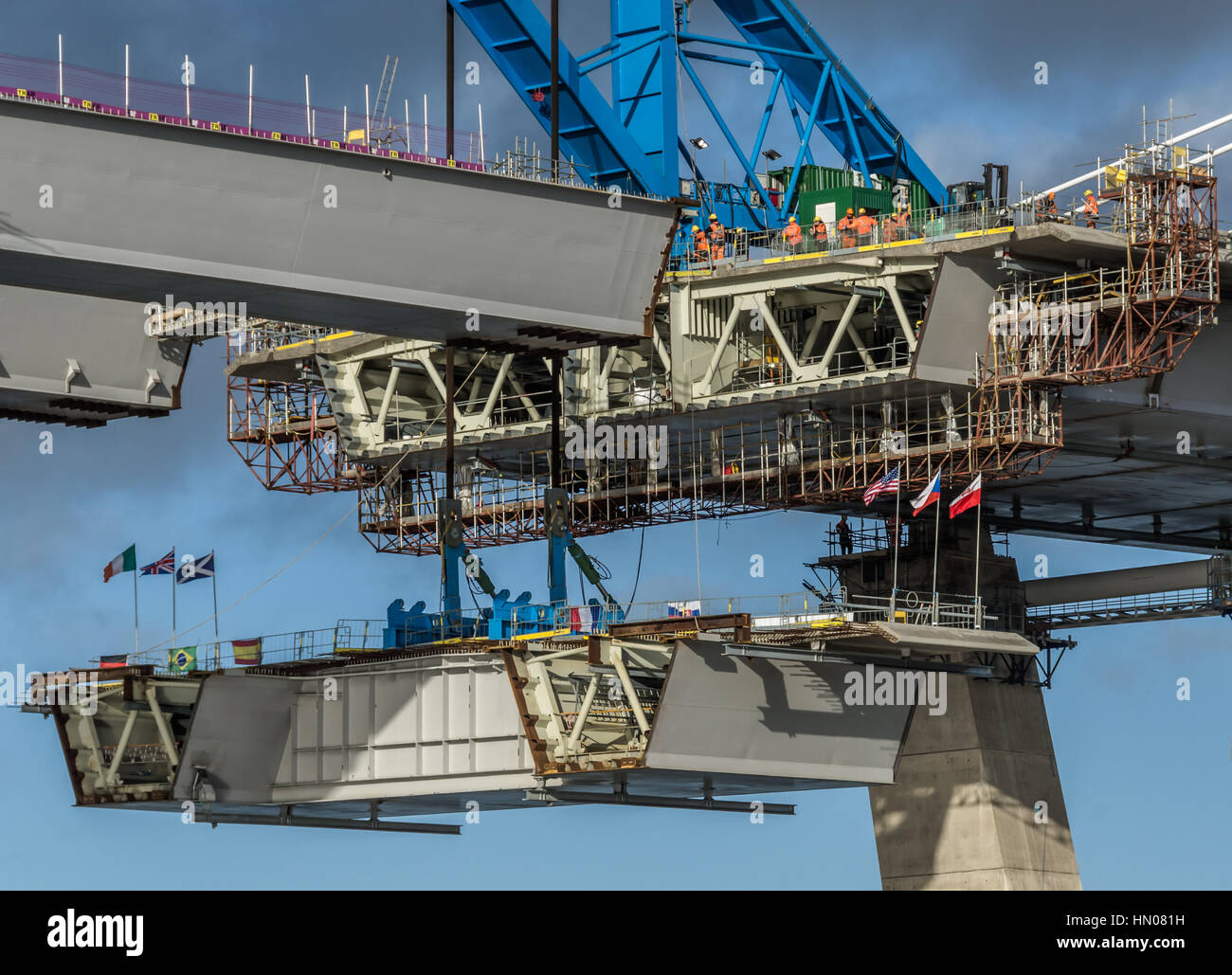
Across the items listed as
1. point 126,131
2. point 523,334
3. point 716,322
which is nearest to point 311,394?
point 716,322

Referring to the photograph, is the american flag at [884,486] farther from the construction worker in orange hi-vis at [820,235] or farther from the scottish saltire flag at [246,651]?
the scottish saltire flag at [246,651]

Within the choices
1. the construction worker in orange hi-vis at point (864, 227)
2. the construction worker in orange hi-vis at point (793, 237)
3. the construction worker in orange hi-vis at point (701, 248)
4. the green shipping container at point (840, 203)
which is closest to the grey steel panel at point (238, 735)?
the construction worker in orange hi-vis at point (701, 248)

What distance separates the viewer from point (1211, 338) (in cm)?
8388

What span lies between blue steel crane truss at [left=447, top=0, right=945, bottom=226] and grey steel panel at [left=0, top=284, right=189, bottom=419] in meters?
19.6

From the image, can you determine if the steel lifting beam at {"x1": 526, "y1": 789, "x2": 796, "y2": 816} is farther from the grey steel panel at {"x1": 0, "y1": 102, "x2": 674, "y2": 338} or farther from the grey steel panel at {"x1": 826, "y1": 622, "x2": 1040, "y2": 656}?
the grey steel panel at {"x1": 0, "y1": 102, "x2": 674, "y2": 338}

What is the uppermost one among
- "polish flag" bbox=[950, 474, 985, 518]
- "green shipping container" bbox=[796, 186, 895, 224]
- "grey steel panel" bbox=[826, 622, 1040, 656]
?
"green shipping container" bbox=[796, 186, 895, 224]

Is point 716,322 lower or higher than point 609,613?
higher

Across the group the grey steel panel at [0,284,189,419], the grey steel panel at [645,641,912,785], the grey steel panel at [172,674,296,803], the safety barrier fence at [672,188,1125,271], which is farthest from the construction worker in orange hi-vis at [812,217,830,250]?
the grey steel panel at [172,674,296,803]

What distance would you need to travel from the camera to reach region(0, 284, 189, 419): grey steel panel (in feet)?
253

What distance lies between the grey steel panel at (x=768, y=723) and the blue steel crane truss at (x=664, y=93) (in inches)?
923

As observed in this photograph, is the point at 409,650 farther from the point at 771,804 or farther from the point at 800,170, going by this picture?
the point at 800,170

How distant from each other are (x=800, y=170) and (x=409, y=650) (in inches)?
1129

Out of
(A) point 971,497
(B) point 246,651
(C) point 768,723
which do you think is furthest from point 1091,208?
(B) point 246,651

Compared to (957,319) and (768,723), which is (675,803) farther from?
(957,319)
